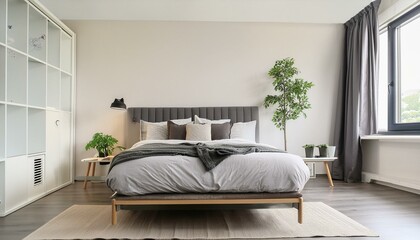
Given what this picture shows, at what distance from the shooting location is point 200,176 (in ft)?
7.17

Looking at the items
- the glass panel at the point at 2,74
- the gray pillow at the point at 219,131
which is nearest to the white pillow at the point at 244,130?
the gray pillow at the point at 219,131

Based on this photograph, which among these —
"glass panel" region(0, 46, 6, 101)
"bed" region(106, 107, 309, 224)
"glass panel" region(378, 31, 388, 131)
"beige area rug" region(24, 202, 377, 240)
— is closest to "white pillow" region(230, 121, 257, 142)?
"beige area rug" region(24, 202, 377, 240)

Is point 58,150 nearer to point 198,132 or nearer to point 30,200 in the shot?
point 30,200

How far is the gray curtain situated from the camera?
161 inches

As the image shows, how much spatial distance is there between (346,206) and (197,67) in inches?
118

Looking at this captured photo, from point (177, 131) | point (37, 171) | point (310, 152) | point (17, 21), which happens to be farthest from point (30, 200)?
point (310, 152)

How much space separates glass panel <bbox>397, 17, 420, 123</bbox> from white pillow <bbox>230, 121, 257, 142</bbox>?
2.10m

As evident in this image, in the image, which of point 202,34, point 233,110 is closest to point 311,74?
point 233,110

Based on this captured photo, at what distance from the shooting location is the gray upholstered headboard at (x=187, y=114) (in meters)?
4.38

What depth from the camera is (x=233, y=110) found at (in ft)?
14.7

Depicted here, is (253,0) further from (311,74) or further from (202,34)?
(311,74)

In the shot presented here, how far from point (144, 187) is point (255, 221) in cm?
102

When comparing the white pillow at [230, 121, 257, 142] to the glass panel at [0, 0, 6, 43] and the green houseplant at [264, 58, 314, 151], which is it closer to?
the green houseplant at [264, 58, 314, 151]

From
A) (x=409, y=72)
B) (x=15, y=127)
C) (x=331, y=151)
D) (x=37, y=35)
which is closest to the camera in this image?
(x=15, y=127)
